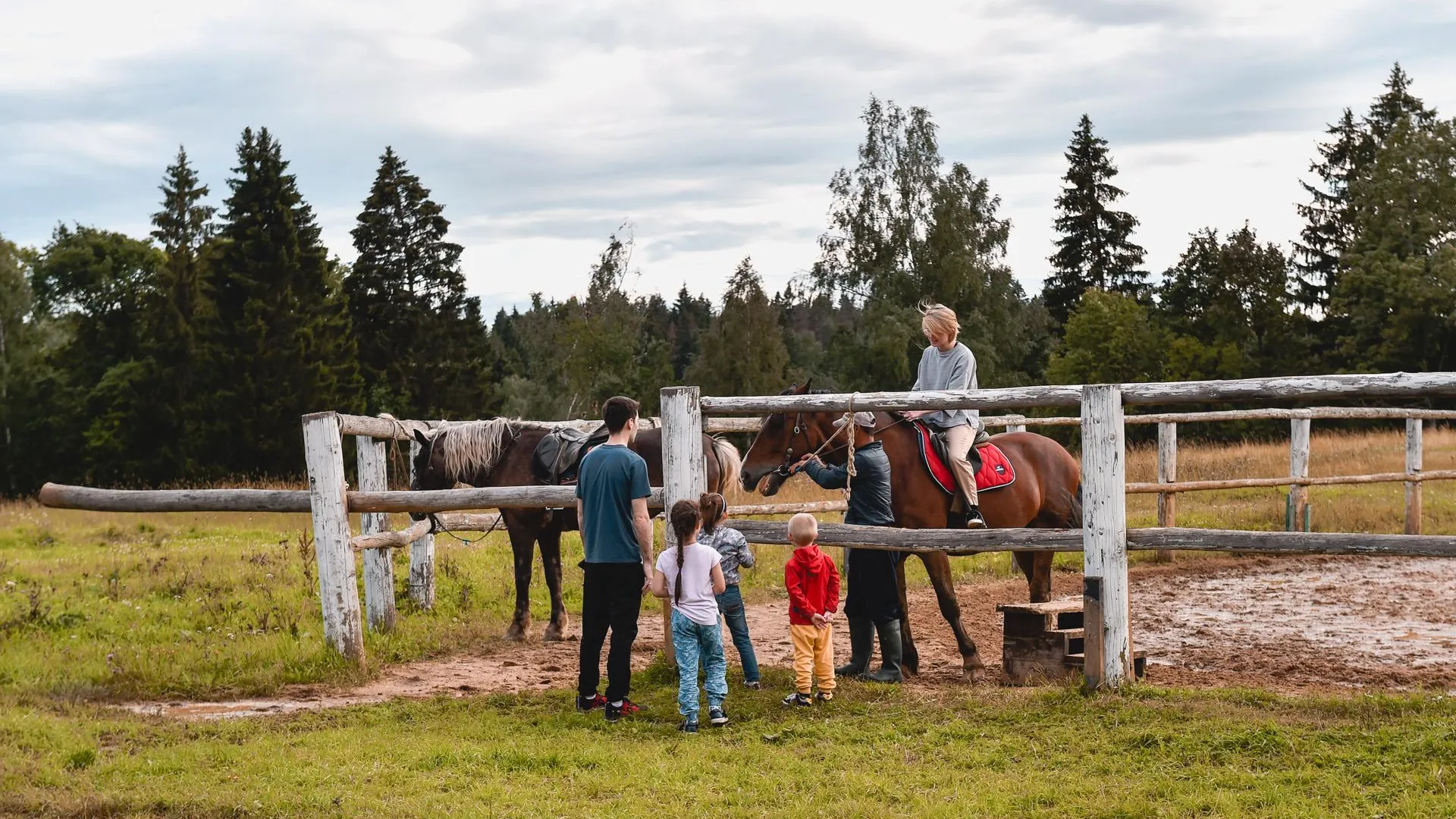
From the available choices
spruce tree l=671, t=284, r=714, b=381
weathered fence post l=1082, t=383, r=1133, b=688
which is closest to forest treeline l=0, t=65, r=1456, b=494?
spruce tree l=671, t=284, r=714, b=381

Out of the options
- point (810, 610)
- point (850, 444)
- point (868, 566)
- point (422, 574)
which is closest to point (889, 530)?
point (868, 566)

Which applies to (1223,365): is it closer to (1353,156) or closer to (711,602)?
(1353,156)

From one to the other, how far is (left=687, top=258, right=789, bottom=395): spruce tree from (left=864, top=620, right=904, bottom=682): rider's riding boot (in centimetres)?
4143

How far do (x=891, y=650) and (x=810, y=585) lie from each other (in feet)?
3.46

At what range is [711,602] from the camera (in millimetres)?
6059

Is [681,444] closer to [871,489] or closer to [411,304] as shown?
[871,489]

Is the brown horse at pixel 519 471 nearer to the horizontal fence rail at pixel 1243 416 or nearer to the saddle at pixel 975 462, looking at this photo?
the saddle at pixel 975 462

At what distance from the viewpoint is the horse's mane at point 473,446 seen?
962 centimetres

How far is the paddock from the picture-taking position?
5.52m

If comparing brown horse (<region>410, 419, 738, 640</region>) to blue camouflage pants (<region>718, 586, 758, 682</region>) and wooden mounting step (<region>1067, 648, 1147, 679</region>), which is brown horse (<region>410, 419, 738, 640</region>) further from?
wooden mounting step (<region>1067, 648, 1147, 679</region>)

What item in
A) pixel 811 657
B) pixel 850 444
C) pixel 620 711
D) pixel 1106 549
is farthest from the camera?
pixel 850 444

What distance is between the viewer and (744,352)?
1932 inches

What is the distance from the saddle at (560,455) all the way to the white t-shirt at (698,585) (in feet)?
9.74

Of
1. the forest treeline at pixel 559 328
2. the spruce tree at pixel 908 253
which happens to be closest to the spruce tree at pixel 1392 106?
the forest treeline at pixel 559 328
